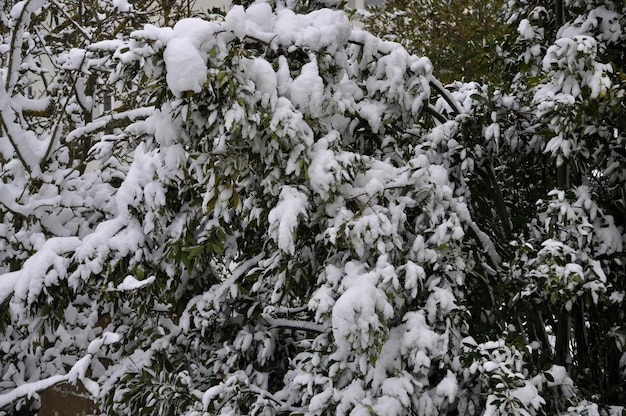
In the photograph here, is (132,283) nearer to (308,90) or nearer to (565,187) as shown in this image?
(308,90)

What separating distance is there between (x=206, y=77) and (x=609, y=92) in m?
1.54

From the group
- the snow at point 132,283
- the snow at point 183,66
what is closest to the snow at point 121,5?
the snow at point 132,283

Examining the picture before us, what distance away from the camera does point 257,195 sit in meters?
2.81

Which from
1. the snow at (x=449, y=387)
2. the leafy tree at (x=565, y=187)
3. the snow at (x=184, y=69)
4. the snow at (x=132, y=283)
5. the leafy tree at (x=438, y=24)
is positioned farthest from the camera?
the leafy tree at (x=438, y=24)

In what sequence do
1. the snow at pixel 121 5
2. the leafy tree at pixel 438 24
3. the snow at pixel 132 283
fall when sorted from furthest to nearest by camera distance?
the leafy tree at pixel 438 24
the snow at pixel 121 5
the snow at pixel 132 283

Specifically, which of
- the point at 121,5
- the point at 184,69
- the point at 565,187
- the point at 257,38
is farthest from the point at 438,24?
the point at 184,69

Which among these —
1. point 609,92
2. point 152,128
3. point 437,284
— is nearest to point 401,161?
point 437,284

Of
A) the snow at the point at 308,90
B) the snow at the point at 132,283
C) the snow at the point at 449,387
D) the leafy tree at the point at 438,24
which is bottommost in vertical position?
the leafy tree at the point at 438,24

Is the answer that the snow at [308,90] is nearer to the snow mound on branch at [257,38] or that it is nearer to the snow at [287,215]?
the snow mound on branch at [257,38]

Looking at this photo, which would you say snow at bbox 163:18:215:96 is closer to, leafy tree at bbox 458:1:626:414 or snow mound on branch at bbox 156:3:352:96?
snow mound on branch at bbox 156:3:352:96

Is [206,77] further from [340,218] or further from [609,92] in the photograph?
[609,92]

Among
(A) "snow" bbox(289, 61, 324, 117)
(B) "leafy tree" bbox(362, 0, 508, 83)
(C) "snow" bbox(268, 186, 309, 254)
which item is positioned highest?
(A) "snow" bbox(289, 61, 324, 117)

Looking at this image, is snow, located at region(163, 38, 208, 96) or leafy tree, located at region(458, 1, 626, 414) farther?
leafy tree, located at region(458, 1, 626, 414)

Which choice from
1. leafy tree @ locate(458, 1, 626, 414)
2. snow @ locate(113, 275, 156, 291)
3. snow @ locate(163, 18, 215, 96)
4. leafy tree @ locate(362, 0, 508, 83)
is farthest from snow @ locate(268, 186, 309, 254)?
leafy tree @ locate(362, 0, 508, 83)
